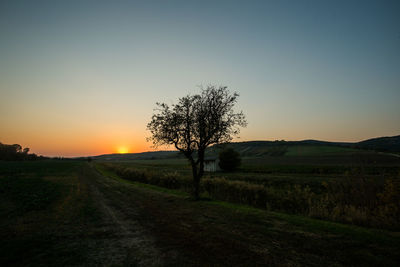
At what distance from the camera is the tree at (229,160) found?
58.8 m

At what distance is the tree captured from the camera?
58844 mm

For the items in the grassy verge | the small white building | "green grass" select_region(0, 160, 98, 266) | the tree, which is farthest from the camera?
the small white building

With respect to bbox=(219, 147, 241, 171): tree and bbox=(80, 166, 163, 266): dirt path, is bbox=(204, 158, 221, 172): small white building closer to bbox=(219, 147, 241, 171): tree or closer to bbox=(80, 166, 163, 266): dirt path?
bbox=(219, 147, 241, 171): tree

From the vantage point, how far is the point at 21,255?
618cm

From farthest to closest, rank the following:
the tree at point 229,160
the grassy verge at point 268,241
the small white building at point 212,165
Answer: the small white building at point 212,165, the tree at point 229,160, the grassy verge at point 268,241

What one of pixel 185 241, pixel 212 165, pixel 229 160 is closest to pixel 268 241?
pixel 185 241

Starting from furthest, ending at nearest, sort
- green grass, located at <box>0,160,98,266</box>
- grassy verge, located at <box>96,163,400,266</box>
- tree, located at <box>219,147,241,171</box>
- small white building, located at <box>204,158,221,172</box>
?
small white building, located at <box>204,158,221,172</box>, tree, located at <box>219,147,241,171</box>, green grass, located at <box>0,160,98,266</box>, grassy verge, located at <box>96,163,400,266</box>

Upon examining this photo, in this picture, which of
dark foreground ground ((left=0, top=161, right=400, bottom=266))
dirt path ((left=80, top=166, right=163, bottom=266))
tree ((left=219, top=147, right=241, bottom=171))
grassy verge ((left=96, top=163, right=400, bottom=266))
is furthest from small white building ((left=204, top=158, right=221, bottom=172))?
dirt path ((left=80, top=166, right=163, bottom=266))

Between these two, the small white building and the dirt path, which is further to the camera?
the small white building

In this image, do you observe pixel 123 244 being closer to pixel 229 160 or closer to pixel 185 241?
pixel 185 241

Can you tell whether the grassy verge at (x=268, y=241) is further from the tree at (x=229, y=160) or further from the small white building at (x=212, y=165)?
the small white building at (x=212, y=165)

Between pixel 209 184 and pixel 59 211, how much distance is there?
46.9 feet

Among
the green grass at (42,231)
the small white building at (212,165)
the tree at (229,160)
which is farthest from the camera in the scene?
the small white building at (212,165)

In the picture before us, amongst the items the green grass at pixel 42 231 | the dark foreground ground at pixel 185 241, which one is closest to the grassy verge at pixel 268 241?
the dark foreground ground at pixel 185 241
